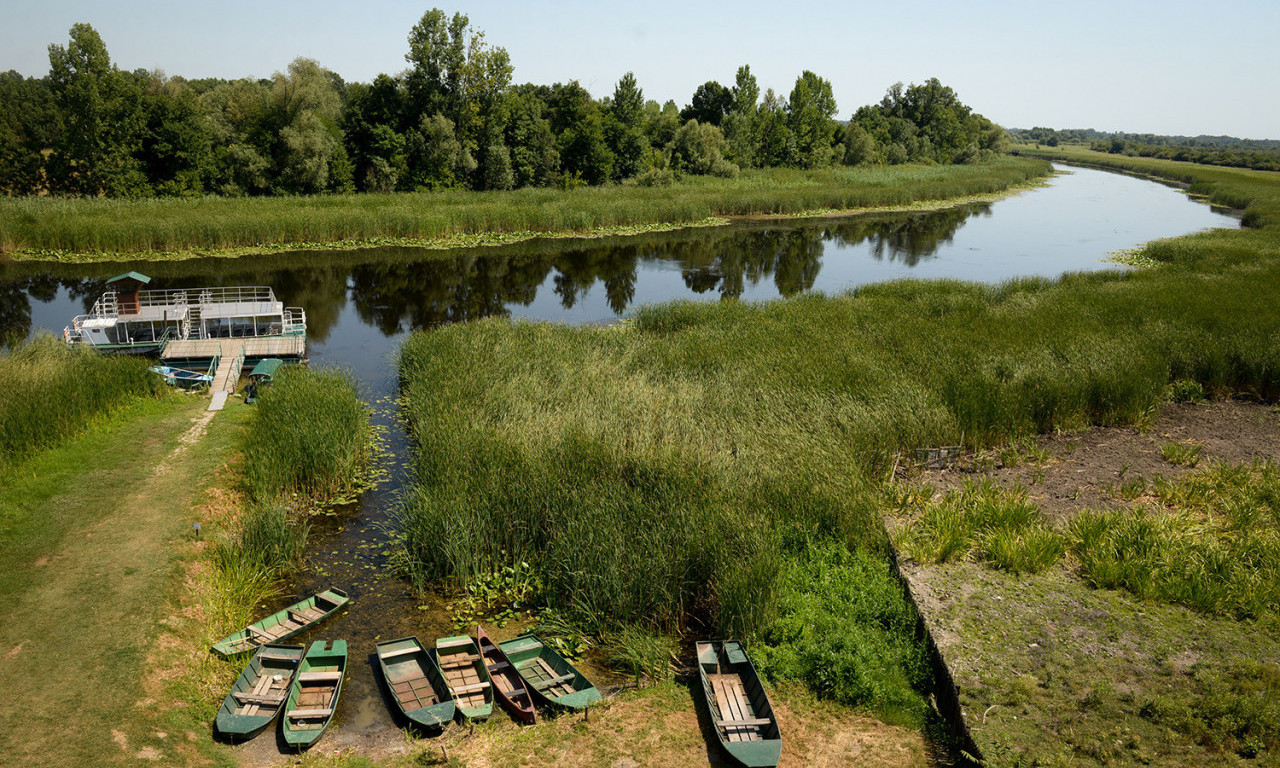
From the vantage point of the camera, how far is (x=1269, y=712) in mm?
8352

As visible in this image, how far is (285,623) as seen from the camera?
10734 millimetres

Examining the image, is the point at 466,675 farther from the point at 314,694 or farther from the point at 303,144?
the point at 303,144

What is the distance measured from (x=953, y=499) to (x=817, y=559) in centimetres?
334

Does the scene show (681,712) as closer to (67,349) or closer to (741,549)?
(741,549)

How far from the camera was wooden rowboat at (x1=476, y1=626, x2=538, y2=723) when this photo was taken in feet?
29.9

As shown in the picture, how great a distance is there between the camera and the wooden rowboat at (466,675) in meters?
9.12

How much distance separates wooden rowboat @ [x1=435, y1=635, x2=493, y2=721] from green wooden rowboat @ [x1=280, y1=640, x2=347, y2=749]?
1.26 meters

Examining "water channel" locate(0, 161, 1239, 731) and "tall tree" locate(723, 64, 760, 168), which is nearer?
"water channel" locate(0, 161, 1239, 731)

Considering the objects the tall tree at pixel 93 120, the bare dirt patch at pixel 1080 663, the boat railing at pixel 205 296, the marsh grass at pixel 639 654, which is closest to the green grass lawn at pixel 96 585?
the marsh grass at pixel 639 654

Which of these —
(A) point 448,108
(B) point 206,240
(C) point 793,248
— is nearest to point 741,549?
(B) point 206,240

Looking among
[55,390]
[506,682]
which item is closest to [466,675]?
[506,682]

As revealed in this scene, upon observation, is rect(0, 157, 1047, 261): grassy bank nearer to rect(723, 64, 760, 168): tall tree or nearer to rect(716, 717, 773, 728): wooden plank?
rect(723, 64, 760, 168): tall tree

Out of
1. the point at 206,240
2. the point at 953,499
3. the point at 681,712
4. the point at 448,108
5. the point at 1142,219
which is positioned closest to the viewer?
the point at 681,712

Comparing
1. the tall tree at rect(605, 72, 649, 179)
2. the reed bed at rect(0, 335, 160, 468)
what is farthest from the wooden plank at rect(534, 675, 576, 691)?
the tall tree at rect(605, 72, 649, 179)
